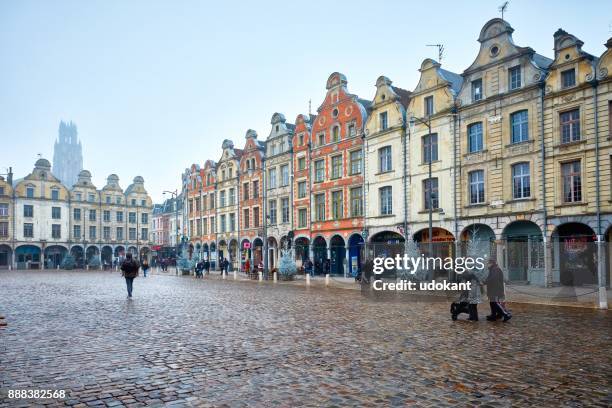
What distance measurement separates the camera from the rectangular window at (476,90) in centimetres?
2827

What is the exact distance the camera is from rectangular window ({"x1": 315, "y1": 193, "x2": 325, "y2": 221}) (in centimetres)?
3912

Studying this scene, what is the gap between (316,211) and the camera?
130ft

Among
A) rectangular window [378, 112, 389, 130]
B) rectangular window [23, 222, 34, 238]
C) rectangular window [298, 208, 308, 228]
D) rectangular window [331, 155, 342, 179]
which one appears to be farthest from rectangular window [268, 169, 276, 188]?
rectangular window [23, 222, 34, 238]

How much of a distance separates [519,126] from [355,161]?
12654 mm

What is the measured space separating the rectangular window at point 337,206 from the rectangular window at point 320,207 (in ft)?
4.00

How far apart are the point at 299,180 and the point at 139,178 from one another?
168 feet

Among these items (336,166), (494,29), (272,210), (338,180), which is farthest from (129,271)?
(272,210)

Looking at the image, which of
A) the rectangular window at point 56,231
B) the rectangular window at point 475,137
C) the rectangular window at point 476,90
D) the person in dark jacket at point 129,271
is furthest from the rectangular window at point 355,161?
the rectangular window at point 56,231

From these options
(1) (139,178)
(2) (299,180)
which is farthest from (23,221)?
(2) (299,180)

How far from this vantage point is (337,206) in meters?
37.9

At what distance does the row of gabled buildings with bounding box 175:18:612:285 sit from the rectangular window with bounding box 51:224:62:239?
41.4 m

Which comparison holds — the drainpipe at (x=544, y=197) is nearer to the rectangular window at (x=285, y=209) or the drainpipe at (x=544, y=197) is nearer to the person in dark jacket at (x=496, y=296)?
the person in dark jacket at (x=496, y=296)

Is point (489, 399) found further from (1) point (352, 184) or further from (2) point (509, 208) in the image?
(1) point (352, 184)

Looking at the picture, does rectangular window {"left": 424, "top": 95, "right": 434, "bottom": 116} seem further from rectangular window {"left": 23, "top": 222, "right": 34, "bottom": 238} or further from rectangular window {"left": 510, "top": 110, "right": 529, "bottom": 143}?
rectangular window {"left": 23, "top": 222, "right": 34, "bottom": 238}
